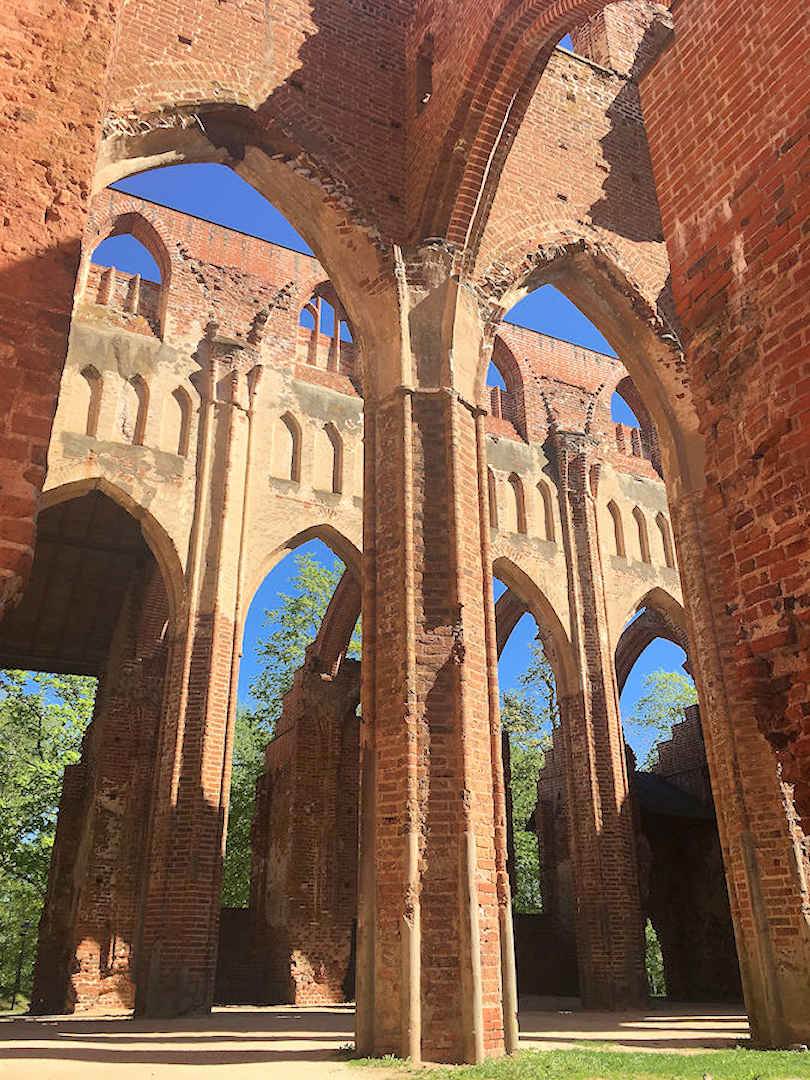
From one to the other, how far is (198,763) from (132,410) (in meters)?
5.26

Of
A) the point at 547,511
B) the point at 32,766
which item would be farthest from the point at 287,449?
the point at 32,766

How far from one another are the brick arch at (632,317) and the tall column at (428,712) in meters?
1.98

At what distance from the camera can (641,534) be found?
17.1 meters

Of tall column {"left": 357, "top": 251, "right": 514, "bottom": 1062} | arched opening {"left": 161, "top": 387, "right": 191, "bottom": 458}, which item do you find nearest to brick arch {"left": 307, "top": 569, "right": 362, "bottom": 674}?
arched opening {"left": 161, "top": 387, "right": 191, "bottom": 458}

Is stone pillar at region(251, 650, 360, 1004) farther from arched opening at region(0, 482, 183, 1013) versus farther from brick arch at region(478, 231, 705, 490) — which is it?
brick arch at region(478, 231, 705, 490)

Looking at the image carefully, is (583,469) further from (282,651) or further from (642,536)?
(282,651)

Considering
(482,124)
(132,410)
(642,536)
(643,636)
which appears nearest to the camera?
(482,124)

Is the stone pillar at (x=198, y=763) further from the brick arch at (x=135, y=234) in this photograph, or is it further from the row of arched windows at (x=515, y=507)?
the row of arched windows at (x=515, y=507)

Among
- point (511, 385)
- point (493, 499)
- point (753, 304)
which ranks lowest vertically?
point (753, 304)

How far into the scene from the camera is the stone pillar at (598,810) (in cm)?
1289

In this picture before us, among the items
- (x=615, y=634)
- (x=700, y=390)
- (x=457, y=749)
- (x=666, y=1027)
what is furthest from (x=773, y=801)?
(x=615, y=634)

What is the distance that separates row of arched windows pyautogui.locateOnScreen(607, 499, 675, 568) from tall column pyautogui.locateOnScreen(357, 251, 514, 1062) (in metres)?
8.92

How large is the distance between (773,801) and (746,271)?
207 inches

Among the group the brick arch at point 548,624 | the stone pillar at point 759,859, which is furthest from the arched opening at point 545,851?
the stone pillar at point 759,859
